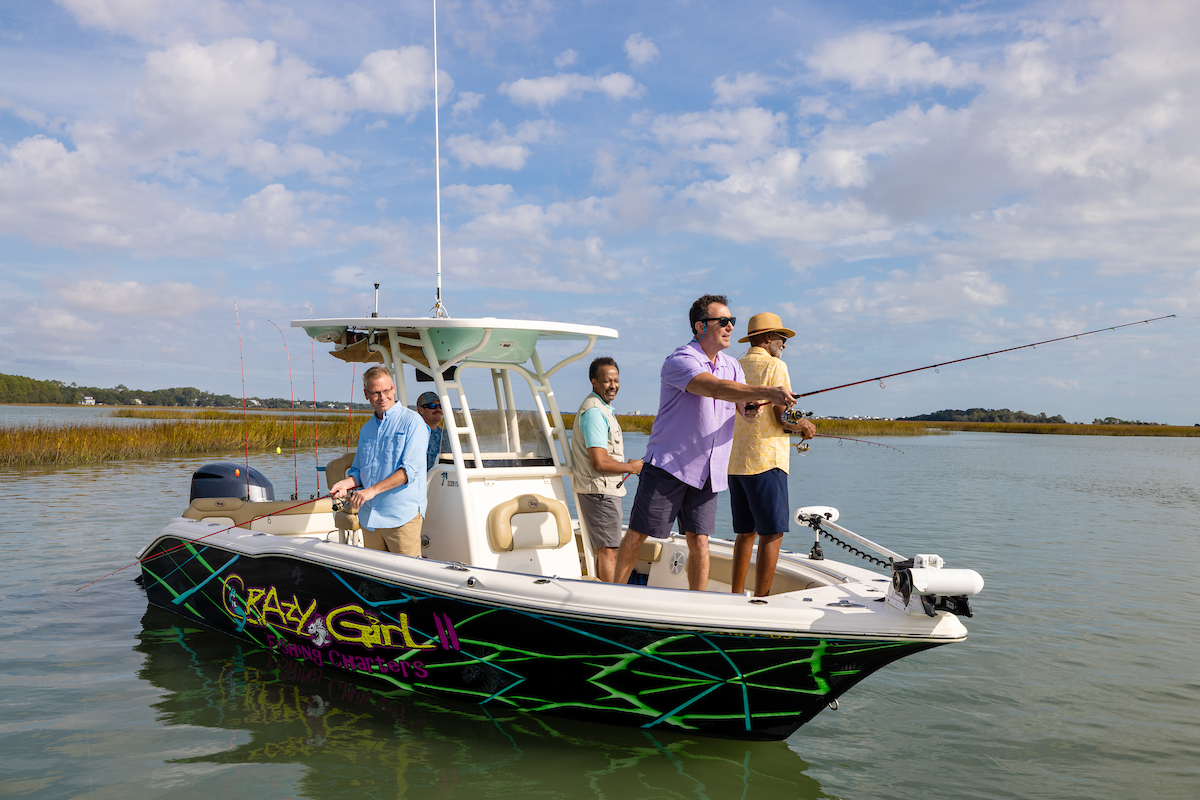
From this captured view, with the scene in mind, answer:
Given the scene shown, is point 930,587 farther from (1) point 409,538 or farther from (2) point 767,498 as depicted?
(1) point 409,538

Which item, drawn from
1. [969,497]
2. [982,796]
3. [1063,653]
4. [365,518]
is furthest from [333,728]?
[969,497]

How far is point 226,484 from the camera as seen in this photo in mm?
6215

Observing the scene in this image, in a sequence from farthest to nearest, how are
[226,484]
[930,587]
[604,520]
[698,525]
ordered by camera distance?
1. [226,484]
2. [604,520]
3. [698,525]
4. [930,587]

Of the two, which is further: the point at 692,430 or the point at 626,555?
the point at 626,555

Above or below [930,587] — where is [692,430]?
above

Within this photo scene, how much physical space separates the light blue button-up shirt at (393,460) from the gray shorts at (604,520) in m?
1.06

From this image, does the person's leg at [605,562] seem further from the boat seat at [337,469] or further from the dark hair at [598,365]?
the boat seat at [337,469]

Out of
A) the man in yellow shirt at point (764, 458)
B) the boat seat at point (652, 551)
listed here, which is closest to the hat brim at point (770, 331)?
the man in yellow shirt at point (764, 458)

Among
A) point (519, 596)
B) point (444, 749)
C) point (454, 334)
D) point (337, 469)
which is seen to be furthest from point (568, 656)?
point (337, 469)

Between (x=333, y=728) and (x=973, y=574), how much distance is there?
3.15m

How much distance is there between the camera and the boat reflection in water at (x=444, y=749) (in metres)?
3.40

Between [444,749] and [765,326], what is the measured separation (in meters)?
2.57

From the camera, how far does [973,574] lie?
296 centimetres

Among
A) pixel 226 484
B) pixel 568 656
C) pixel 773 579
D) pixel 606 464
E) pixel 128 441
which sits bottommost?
pixel 568 656
